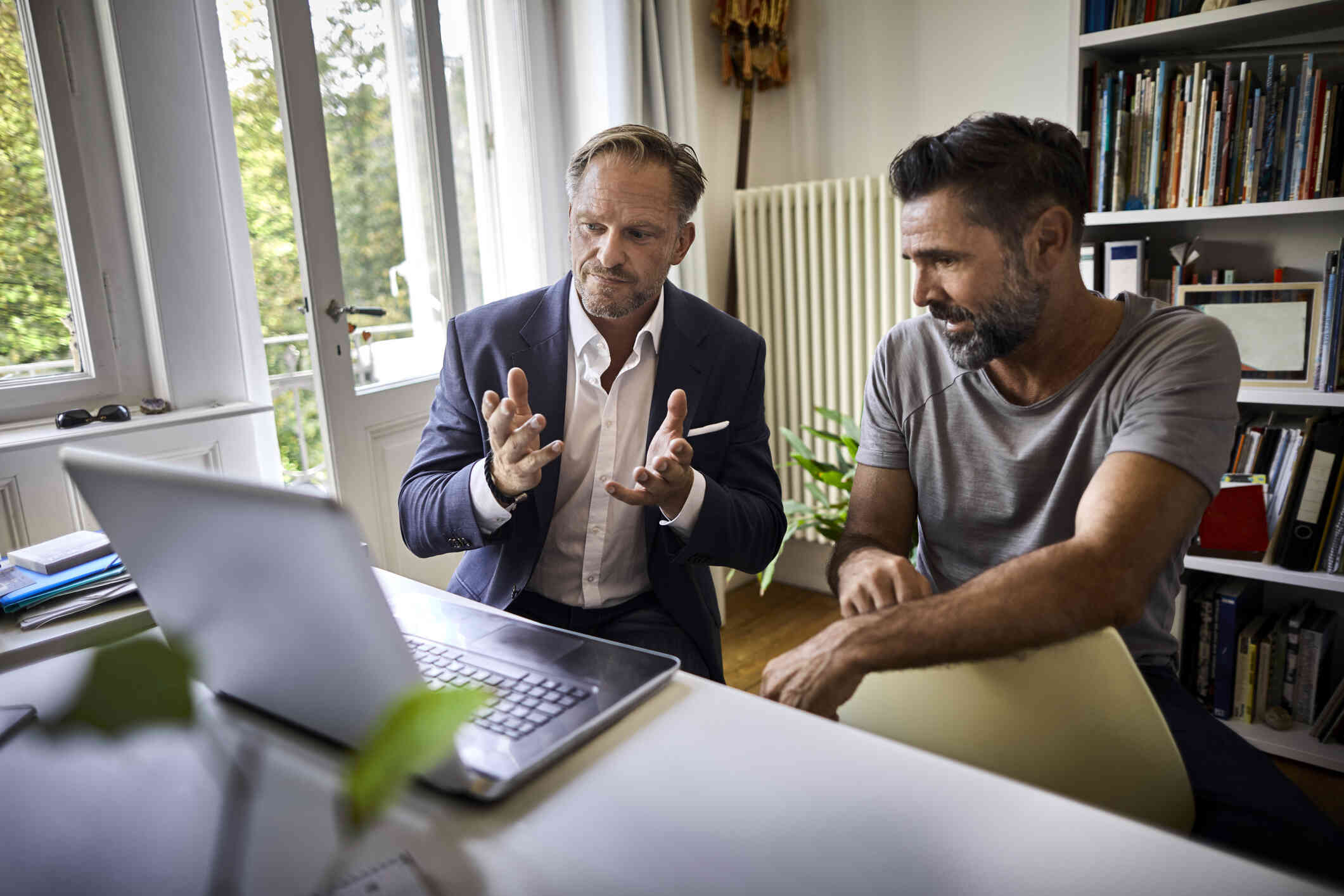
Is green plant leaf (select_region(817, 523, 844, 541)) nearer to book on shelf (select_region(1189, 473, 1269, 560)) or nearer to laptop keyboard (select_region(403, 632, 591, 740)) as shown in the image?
book on shelf (select_region(1189, 473, 1269, 560))

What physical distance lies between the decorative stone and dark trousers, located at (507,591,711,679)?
1487 mm

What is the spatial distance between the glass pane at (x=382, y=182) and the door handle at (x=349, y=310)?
56 millimetres

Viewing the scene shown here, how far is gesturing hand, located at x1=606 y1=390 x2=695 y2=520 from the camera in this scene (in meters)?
1.17

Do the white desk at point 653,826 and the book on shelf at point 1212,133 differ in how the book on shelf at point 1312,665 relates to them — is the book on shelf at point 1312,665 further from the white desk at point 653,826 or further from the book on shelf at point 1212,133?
the white desk at point 653,826

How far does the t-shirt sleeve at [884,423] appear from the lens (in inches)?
53.0

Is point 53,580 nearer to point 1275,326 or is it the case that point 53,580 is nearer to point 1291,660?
point 1275,326

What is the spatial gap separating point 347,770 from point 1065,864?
44cm

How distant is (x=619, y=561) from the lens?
1.44 m

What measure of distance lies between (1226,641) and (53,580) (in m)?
2.32

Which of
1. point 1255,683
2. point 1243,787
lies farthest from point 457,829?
point 1255,683

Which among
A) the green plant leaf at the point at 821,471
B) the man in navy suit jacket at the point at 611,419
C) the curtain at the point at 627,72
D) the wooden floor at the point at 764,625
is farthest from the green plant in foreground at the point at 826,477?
the man in navy suit jacket at the point at 611,419

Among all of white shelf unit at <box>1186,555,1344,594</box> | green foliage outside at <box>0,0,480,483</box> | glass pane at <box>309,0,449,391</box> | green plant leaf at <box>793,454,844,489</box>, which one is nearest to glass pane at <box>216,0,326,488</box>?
green foliage outside at <box>0,0,480,483</box>

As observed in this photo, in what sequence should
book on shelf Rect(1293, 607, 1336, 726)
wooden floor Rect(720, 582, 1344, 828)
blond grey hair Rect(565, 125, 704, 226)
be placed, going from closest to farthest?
blond grey hair Rect(565, 125, 704, 226), book on shelf Rect(1293, 607, 1336, 726), wooden floor Rect(720, 582, 1344, 828)

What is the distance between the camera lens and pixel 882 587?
971 mm
